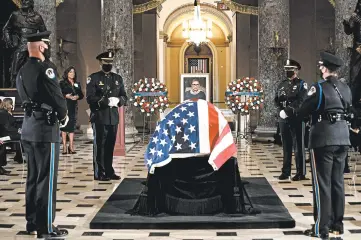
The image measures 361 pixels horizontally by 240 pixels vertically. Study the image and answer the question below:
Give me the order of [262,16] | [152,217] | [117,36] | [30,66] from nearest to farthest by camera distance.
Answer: [30,66]
[152,217]
[117,36]
[262,16]

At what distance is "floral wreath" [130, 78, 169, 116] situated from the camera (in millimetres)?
16578

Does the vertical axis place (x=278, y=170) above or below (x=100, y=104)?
below

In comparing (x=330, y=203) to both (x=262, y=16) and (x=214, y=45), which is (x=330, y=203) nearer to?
(x=262, y=16)

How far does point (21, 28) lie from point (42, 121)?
25.8 feet

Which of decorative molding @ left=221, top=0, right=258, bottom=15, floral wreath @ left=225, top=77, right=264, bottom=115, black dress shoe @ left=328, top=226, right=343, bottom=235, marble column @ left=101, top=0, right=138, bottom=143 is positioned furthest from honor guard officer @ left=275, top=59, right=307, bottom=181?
decorative molding @ left=221, top=0, right=258, bottom=15

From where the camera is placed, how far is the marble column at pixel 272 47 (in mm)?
16781

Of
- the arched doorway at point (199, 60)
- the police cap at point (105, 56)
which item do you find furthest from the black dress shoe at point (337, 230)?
the arched doorway at point (199, 60)

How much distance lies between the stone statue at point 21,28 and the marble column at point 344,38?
20.1 feet

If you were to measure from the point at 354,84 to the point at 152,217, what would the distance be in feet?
23.0

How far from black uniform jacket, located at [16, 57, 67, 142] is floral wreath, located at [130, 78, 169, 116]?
10.1m

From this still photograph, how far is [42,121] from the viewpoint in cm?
627

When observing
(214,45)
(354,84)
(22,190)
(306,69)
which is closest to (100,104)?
(22,190)

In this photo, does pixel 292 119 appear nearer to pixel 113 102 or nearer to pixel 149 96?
pixel 113 102

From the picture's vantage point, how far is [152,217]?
7.19 metres
